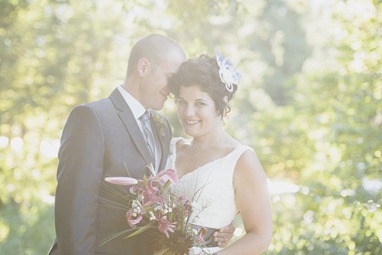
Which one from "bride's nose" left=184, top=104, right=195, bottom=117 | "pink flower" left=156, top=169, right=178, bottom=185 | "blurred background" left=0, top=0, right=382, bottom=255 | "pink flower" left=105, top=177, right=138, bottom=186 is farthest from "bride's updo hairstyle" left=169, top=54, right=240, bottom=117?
"blurred background" left=0, top=0, right=382, bottom=255

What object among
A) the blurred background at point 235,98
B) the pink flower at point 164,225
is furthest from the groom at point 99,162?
the blurred background at point 235,98

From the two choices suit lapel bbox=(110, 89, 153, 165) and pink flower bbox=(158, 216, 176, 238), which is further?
suit lapel bbox=(110, 89, 153, 165)

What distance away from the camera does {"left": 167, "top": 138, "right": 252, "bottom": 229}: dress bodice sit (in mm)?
3484

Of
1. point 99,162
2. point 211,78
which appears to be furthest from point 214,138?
point 99,162

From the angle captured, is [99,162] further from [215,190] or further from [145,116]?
[215,190]

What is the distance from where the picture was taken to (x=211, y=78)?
3.55 meters

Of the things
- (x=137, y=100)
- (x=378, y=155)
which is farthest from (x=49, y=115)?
(x=137, y=100)

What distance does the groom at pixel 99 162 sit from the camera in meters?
3.02

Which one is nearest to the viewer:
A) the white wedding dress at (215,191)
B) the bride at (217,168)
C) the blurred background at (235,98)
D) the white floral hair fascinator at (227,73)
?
the bride at (217,168)

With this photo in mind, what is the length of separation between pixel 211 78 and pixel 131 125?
0.57 meters

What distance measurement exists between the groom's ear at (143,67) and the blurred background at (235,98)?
3.67 ft

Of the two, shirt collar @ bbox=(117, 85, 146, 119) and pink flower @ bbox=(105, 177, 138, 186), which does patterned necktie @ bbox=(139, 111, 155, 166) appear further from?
pink flower @ bbox=(105, 177, 138, 186)

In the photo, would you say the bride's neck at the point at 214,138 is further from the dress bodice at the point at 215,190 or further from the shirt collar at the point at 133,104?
the shirt collar at the point at 133,104

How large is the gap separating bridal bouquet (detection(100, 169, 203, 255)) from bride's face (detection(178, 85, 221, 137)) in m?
0.59
